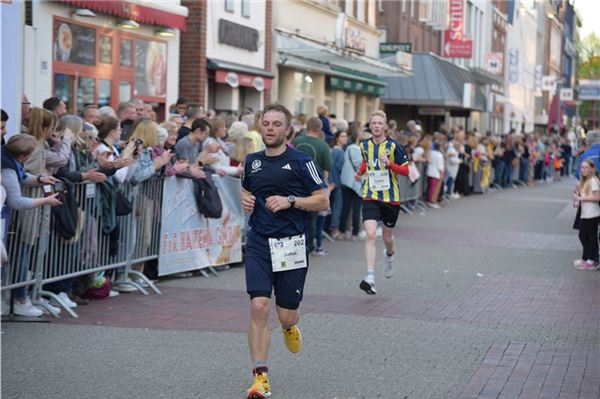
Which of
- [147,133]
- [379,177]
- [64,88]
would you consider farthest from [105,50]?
[379,177]

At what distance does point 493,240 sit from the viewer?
19.0m

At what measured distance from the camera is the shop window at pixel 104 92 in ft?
64.5

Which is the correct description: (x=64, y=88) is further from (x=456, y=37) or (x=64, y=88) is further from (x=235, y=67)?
(x=456, y=37)

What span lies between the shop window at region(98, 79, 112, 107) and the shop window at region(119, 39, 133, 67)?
0.71 meters

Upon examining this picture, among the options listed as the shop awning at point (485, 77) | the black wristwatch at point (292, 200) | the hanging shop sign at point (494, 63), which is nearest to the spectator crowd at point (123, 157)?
the black wristwatch at point (292, 200)

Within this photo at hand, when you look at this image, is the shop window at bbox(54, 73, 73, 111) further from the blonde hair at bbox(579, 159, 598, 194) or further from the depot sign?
the depot sign

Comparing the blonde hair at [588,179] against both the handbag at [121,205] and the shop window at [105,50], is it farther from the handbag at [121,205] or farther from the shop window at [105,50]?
the shop window at [105,50]

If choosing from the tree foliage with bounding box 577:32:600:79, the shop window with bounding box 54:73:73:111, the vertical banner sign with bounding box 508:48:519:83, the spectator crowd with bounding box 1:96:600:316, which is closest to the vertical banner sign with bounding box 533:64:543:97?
the vertical banner sign with bounding box 508:48:519:83

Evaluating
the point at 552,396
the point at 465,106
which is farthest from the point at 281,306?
the point at 465,106

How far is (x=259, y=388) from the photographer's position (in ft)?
23.1

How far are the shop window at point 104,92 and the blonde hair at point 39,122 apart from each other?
9.68 metres

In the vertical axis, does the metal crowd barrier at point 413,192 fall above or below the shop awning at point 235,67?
below

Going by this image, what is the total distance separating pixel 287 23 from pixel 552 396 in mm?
21494

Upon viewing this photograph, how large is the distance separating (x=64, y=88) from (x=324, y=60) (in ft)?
41.6
